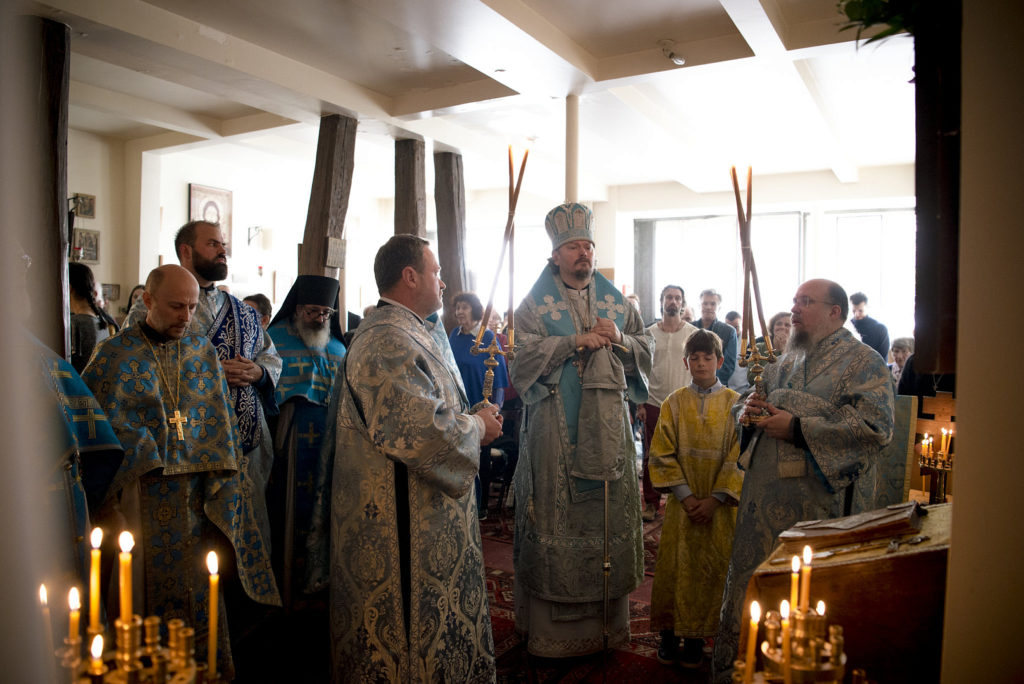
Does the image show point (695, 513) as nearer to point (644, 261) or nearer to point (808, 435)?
point (808, 435)

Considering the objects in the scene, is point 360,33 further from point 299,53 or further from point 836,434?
point 836,434

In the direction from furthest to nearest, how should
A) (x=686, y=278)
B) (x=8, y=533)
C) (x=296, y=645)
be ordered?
(x=686, y=278), (x=296, y=645), (x=8, y=533)

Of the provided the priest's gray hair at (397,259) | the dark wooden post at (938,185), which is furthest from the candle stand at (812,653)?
the priest's gray hair at (397,259)

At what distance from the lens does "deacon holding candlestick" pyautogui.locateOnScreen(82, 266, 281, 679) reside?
2.73 m

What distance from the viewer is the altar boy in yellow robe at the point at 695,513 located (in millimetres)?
3293

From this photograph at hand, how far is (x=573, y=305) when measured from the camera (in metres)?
3.59

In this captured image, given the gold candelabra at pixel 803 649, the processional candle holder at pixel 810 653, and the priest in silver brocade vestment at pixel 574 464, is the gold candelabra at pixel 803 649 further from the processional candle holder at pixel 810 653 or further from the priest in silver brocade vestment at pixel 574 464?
the priest in silver brocade vestment at pixel 574 464

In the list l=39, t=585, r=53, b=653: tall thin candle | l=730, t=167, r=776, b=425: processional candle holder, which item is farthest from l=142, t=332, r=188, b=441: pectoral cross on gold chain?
l=730, t=167, r=776, b=425: processional candle holder

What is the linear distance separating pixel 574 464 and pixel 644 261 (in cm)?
1162

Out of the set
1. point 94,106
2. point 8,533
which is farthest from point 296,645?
point 94,106

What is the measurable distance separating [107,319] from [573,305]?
403cm

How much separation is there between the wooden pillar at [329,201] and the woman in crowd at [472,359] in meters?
1.34

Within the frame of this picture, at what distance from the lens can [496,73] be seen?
568cm

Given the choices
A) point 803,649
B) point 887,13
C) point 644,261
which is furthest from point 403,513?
point 644,261
